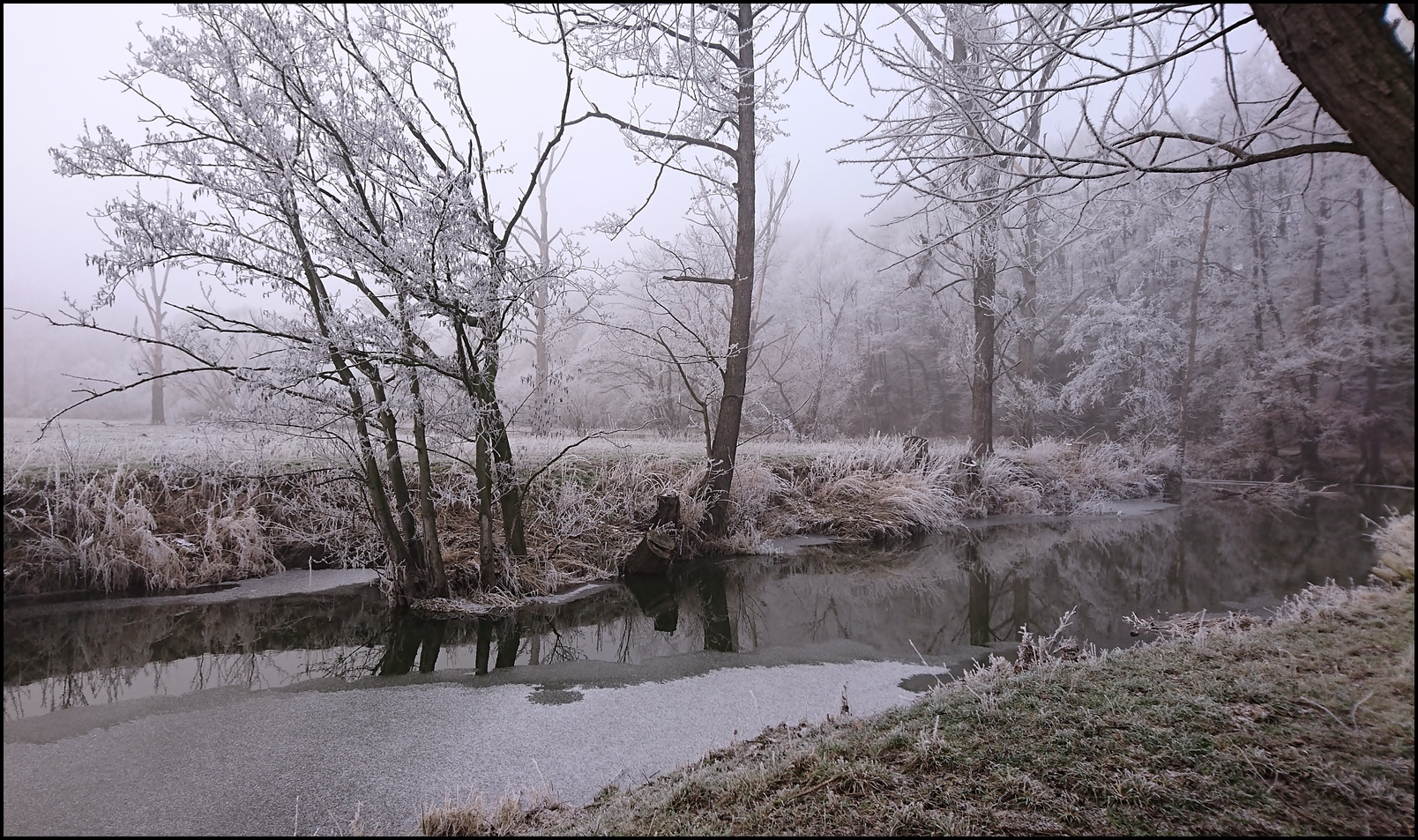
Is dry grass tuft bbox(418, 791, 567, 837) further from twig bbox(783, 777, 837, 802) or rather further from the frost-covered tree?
the frost-covered tree

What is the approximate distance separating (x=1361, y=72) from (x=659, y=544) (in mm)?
4267

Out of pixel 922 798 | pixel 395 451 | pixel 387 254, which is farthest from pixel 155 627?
pixel 922 798

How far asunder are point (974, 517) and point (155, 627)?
706cm

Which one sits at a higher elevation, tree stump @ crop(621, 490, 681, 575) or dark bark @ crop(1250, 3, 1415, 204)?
dark bark @ crop(1250, 3, 1415, 204)

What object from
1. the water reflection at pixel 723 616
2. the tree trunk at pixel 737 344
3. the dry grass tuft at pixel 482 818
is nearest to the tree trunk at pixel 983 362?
the water reflection at pixel 723 616

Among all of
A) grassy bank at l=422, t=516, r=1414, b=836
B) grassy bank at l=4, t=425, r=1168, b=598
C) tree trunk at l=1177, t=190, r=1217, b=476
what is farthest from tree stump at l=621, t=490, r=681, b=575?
tree trunk at l=1177, t=190, r=1217, b=476

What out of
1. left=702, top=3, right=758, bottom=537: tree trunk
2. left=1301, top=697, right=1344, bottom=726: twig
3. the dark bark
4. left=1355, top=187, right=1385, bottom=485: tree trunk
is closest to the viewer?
the dark bark

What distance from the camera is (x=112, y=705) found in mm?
1858

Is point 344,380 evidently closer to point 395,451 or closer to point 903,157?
point 395,451

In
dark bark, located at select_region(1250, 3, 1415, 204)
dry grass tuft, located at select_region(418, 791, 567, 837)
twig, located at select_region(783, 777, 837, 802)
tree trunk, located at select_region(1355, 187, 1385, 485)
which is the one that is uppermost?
dark bark, located at select_region(1250, 3, 1415, 204)

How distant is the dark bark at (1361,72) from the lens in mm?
1056

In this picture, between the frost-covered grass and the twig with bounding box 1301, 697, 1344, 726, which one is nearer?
the frost-covered grass

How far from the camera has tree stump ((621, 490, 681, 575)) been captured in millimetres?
4703

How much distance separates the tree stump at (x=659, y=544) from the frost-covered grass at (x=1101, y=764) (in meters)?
2.85
